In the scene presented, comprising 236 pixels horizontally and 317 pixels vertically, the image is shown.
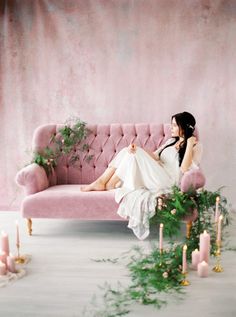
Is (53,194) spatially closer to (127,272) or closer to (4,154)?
(127,272)

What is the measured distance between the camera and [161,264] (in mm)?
3020

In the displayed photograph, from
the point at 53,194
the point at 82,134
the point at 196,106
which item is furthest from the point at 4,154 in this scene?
the point at 196,106

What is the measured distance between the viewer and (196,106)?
474 centimetres

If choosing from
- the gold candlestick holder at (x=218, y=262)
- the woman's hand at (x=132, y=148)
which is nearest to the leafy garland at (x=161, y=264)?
the gold candlestick holder at (x=218, y=262)

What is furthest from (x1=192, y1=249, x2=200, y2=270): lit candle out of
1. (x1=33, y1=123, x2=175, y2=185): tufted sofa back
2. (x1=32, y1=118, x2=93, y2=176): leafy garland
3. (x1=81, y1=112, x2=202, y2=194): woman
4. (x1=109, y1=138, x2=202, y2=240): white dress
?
(x1=32, y1=118, x2=93, y2=176): leafy garland

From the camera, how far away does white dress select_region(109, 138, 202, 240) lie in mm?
3697

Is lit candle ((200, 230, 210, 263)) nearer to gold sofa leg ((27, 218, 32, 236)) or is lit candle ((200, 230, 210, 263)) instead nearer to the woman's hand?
the woman's hand

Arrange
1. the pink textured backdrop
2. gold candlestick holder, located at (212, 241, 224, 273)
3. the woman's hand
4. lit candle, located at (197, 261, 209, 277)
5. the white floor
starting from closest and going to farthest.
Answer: the white floor < lit candle, located at (197, 261, 209, 277) < gold candlestick holder, located at (212, 241, 224, 273) < the woman's hand < the pink textured backdrop

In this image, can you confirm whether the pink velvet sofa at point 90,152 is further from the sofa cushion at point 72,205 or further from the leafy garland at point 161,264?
the leafy garland at point 161,264

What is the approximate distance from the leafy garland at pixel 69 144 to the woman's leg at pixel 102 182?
0.39 metres

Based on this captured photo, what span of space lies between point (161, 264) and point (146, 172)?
3.72 ft

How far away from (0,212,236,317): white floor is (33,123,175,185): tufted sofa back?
1.77 feet

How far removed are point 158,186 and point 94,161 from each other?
2.73 feet

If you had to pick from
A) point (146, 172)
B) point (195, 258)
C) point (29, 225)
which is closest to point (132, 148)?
point (146, 172)
